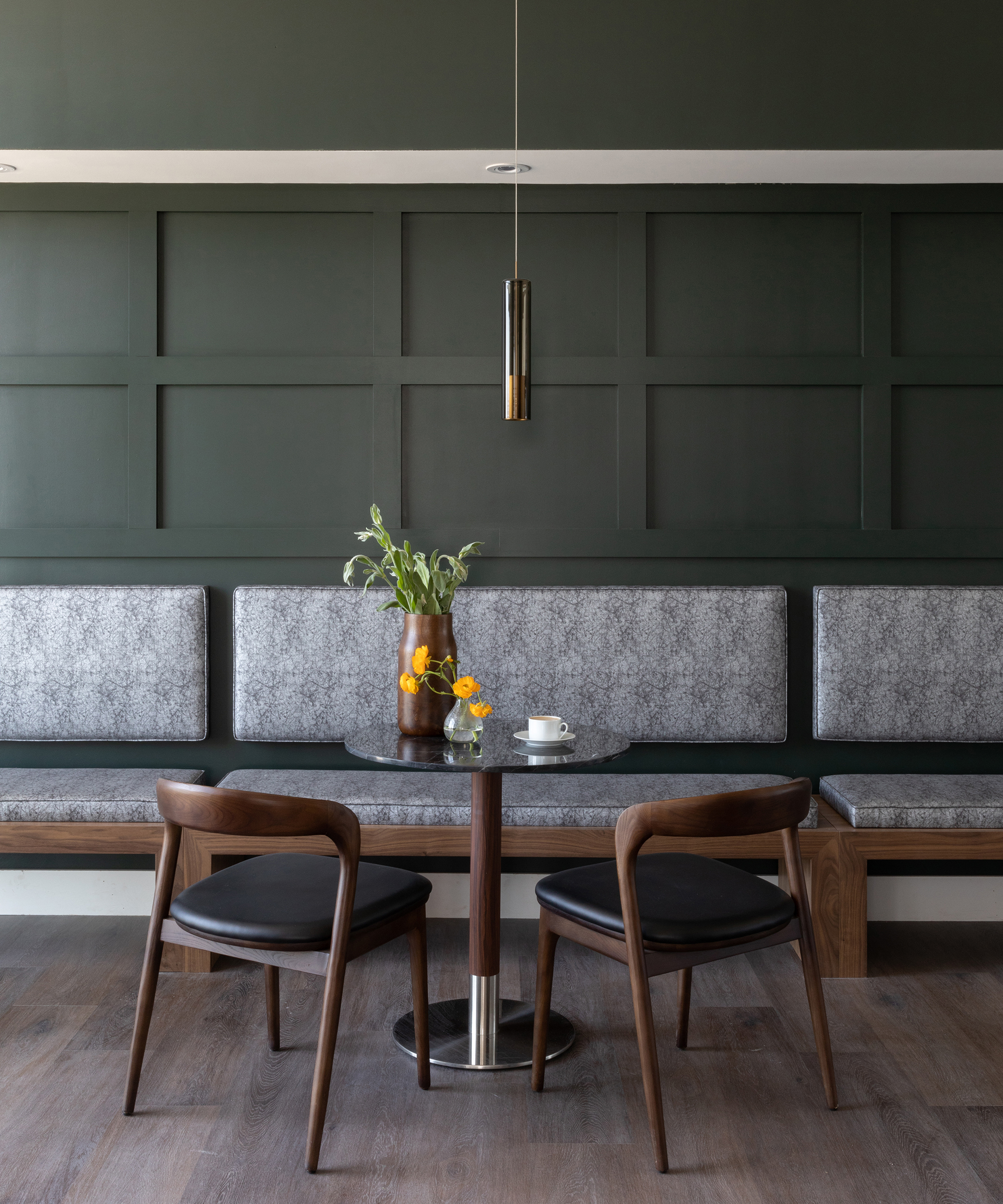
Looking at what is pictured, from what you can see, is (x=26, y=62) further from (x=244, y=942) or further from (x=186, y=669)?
(x=244, y=942)

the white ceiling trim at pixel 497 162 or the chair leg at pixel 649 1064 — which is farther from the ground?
the white ceiling trim at pixel 497 162

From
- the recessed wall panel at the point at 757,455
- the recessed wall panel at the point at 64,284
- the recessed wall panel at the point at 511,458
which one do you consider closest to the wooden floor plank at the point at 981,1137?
the recessed wall panel at the point at 757,455

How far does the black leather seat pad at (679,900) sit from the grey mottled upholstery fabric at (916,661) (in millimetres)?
1189

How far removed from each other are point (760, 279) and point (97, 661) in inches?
95.4

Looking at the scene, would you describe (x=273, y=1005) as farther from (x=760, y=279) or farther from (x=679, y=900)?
(x=760, y=279)

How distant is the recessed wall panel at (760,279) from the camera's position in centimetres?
322

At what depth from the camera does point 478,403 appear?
3252 millimetres

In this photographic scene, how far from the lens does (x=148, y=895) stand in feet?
10.5

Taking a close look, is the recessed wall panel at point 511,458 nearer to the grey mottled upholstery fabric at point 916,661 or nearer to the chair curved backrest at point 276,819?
the grey mottled upholstery fabric at point 916,661

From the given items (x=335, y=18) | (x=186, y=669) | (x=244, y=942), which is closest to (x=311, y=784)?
(x=186, y=669)

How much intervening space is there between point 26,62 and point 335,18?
91 cm

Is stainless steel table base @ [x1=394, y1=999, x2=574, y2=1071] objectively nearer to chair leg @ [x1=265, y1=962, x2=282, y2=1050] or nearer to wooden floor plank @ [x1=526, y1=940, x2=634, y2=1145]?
wooden floor plank @ [x1=526, y1=940, x2=634, y2=1145]

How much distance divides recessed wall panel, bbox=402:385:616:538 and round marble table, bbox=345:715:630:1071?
3.53ft

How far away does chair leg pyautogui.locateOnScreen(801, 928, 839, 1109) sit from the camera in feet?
6.56
